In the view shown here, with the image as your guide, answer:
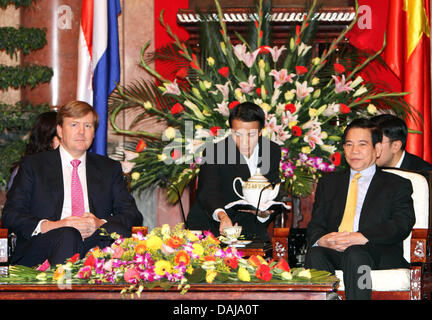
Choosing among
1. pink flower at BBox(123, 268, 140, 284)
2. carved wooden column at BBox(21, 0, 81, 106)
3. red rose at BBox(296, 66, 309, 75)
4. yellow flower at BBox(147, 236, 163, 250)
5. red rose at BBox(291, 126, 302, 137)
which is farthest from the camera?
carved wooden column at BBox(21, 0, 81, 106)

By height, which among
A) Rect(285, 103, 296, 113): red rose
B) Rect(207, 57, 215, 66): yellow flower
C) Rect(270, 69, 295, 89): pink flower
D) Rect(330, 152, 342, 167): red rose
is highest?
Rect(207, 57, 215, 66): yellow flower

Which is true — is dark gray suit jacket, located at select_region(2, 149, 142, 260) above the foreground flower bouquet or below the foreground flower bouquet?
above

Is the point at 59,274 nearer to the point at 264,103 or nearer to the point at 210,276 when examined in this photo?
the point at 210,276

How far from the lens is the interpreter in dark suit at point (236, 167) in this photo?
166 inches

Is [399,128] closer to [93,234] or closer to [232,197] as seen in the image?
[232,197]

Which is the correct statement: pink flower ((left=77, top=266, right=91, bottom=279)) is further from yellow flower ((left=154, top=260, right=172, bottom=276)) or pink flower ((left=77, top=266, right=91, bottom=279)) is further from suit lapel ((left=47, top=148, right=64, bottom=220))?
suit lapel ((left=47, top=148, right=64, bottom=220))

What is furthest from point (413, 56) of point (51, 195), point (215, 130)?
point (51, 195)

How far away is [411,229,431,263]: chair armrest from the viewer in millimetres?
3701

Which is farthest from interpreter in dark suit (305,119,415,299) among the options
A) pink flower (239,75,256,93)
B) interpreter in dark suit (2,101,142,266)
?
interpreter in dark suit (2,101,142,266)

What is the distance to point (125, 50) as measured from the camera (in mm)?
6531

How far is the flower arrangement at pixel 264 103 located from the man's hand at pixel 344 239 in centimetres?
84
